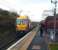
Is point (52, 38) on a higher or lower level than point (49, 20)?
lower

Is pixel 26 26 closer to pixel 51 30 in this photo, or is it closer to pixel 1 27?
pixel 1 27

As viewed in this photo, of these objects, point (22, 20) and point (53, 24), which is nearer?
point (53, 24)

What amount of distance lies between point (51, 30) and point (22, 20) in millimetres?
10320

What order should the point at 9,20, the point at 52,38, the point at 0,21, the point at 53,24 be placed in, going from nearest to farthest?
1. the point at 52,38
2. the point at 53,24
3. the point at 0,21
4. the point at 9,20

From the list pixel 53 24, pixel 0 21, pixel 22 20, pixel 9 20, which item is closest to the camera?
pixel 53 24

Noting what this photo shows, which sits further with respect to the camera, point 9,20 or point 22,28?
point 9,20

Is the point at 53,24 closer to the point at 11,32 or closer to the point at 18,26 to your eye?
the point at 18,26

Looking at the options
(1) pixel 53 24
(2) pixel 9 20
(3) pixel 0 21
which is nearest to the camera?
(1) pixel 53 24

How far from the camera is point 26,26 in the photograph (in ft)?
122

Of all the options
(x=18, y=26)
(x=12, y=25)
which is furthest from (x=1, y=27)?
(x=12, y=25)

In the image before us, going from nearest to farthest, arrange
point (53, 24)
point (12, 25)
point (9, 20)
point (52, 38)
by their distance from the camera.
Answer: point (52, 38) < point (53, 24) < point (9, 20) < point (12, 25)

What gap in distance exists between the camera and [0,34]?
33.7 meters

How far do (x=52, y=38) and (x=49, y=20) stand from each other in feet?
11.9

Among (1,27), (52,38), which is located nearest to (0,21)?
(1,27)
